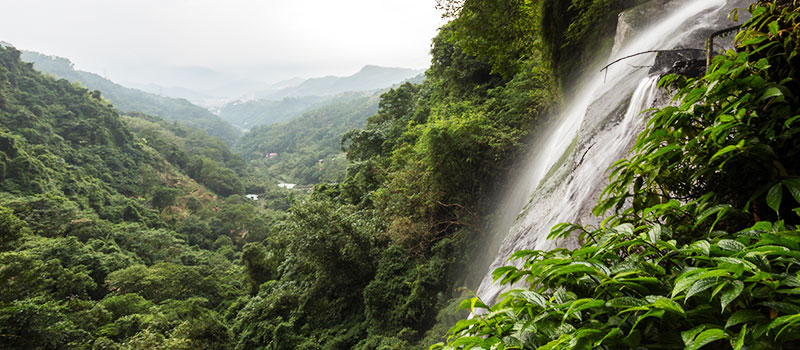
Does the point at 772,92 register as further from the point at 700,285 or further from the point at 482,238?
the point at 482,238

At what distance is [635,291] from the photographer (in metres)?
0.98

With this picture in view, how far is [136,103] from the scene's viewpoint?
135m

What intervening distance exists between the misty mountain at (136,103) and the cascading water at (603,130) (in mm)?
137370

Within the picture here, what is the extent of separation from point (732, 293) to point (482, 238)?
6.59 m

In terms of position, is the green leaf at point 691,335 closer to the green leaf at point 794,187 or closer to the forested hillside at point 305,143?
the green leaf at point 794,187

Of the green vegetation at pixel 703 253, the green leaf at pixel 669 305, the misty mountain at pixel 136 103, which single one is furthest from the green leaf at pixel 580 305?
the misty mountain at pixel 136 103

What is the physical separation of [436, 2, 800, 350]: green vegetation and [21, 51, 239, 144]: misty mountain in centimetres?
13949

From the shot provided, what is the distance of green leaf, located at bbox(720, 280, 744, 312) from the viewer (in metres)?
0.74

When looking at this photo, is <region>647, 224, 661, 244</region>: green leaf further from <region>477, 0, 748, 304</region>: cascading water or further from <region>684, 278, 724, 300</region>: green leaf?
<region>477, 0, 748, 304</region>: cascading water

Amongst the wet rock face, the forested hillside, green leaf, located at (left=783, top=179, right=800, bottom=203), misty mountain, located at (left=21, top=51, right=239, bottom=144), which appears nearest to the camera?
green leaf, located at (left=783, top=179, right=800, bottom=203)

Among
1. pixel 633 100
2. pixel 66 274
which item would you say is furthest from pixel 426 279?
pixel 66 274

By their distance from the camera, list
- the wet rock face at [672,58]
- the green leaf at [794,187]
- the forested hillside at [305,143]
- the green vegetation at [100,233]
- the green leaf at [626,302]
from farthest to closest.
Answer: the forested hillside at [305,143] → the green vegetation at [100,233] → the wet rock face at [672,58] → the green leaf at [794,187] → the green leaf at [626,302]

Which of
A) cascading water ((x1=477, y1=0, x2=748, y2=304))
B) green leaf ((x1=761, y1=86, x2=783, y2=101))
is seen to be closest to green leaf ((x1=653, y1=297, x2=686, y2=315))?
green leaf ((x1=761, y1=86, x2=783, y2=101))

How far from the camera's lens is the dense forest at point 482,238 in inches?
36.8
